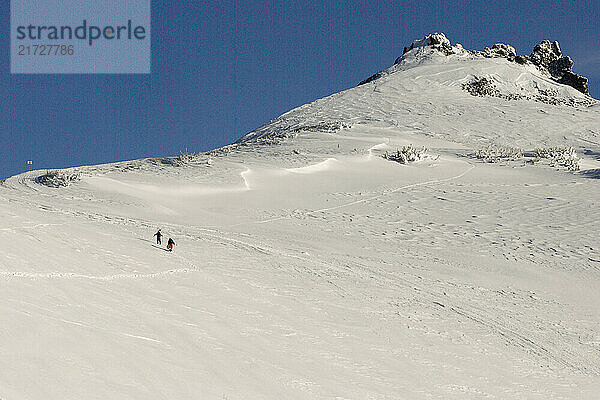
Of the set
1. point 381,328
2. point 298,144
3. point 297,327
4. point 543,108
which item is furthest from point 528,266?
point 543,108

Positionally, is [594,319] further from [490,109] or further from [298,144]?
[490,109]

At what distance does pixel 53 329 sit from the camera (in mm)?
5914

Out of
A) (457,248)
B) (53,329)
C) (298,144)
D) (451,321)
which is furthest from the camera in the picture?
(298,144)

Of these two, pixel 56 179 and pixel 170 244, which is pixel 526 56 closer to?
pixel 56 179

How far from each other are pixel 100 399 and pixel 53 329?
5.60 feet

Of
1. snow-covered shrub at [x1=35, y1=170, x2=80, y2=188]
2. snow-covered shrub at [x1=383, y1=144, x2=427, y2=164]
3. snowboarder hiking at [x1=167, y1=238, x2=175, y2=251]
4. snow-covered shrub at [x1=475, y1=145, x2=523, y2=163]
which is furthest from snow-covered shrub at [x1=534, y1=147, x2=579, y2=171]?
snow-covered shrub at [x1=35, y1=170, x2=80, y2=188]

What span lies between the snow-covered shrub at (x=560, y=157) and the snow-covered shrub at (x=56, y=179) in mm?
18107

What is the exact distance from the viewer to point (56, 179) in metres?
19.1

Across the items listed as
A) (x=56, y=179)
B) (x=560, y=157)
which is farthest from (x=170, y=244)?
(x=560, y=157)

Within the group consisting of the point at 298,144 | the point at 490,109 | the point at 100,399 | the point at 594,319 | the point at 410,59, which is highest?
the point at 410,59

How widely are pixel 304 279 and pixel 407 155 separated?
13.3 m

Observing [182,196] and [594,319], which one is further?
[182,196]

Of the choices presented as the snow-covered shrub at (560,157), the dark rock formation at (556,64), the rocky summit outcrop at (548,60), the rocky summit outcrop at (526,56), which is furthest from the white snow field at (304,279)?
the dark rock formation at (556,64)

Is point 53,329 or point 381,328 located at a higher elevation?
point 53,329
